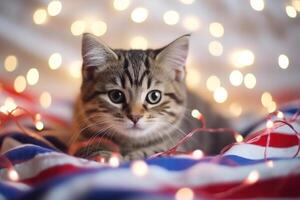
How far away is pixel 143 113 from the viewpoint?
1.15m

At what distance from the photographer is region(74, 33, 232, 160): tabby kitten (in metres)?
1.17

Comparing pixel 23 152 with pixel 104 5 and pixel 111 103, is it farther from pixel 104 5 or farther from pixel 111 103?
pixel 104 5

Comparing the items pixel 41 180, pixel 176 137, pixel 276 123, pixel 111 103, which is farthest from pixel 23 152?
pixel 276 123

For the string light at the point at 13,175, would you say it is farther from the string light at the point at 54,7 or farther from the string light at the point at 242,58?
the string light at the point at 242,58

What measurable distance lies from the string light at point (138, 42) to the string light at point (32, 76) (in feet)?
1.24

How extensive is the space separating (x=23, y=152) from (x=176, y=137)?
43 cm

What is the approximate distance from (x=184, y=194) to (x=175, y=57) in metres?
0.55

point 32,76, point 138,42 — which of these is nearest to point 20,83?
point 32,76

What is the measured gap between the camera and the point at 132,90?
1.17m

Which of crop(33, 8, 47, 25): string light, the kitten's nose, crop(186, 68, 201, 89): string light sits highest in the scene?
crop(33, 8, 47, 25): string light

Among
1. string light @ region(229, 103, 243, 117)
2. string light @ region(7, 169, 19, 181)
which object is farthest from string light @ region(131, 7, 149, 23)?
string light @ region(7, 169, 19, 181)

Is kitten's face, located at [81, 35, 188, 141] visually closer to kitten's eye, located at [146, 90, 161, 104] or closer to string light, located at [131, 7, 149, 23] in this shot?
kitten's eye, located at [146, 90, 161, 104]

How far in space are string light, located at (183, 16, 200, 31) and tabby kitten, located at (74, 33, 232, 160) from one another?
0.46 meters

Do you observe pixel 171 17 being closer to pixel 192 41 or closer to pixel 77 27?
pixel 192 41
